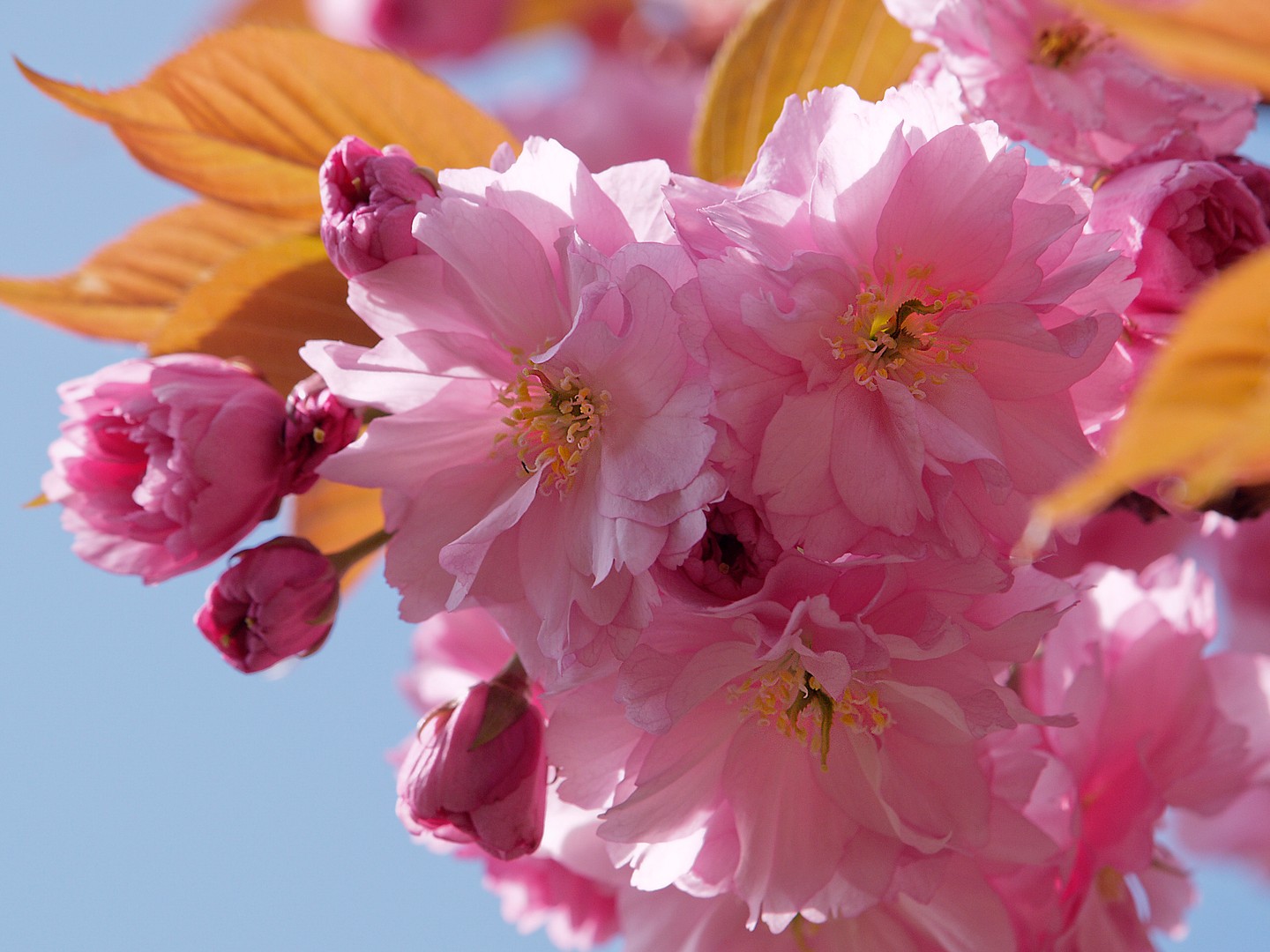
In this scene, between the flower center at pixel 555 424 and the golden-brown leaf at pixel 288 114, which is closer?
the flower center at pixel 555 424

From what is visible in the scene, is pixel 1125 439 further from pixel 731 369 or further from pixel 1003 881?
pixel 1003 881

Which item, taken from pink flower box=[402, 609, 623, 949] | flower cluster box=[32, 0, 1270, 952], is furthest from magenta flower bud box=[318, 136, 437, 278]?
pink flower box=[402, 609, 623, 949]

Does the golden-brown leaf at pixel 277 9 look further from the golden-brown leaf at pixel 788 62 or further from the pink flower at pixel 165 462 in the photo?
the pink flower at pixel 165 462

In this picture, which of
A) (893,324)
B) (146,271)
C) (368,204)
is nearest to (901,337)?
(893,324)

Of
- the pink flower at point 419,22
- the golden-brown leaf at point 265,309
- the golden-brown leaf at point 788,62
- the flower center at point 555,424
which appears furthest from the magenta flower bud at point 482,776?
the pink flower at point 419,22

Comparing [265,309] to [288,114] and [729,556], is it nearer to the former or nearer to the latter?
[288,114]

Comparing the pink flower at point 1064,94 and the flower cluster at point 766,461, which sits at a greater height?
the pink flower at point 1064,94

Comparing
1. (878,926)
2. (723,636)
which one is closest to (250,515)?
(723,636)

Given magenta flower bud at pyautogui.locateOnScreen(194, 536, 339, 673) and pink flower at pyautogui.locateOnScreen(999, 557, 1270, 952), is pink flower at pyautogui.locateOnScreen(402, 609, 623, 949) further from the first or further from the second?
pink flower at pyautogui.locateOnScreen(999, 557, 1270, 952)
